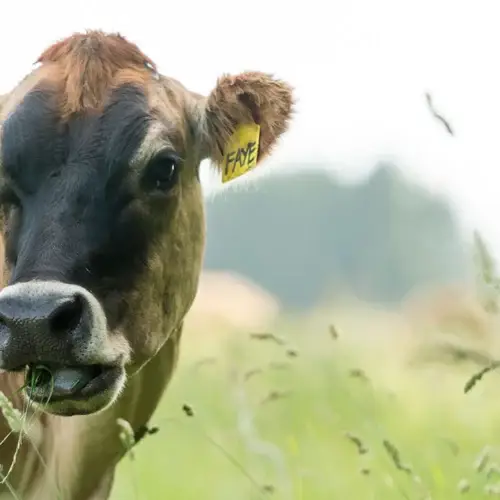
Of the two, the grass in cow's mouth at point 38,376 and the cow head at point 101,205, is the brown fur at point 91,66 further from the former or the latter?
the grass in cow's mouth at point 38,376

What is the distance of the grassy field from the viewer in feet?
11.3

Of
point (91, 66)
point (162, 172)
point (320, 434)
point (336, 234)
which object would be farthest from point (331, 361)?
point (336, 234)

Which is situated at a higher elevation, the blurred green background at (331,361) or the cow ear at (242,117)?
the cow ear at (242,117)

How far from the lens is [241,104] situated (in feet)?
13.6

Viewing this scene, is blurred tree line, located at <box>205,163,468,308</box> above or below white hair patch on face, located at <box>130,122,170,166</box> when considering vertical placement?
below

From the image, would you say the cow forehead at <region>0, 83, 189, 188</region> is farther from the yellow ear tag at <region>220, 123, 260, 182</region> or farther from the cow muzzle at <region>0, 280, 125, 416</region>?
the cow muzzle at <region>0, 280, 125, 416</region>

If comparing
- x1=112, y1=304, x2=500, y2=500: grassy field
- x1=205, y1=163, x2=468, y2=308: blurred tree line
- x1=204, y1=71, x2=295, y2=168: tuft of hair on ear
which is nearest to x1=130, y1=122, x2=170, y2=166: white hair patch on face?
x1=204, y1=71, x2=295, y2=168: tuft of hair on ear

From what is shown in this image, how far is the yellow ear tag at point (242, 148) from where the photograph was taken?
13.8 ft

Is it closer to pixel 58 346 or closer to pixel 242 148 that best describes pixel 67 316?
pixel 58 346

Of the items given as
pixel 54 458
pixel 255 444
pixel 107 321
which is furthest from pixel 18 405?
pixel 255 444

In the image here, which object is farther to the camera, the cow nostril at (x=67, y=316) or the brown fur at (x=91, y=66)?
the brown fur at (x=91, y=66)

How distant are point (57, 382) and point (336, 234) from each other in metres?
35.0

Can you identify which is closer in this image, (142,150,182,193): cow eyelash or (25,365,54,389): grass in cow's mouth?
(25,365,54,389): grass in cow's mouth

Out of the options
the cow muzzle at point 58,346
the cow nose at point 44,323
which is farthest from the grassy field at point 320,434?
the cow nose at point 44,323
